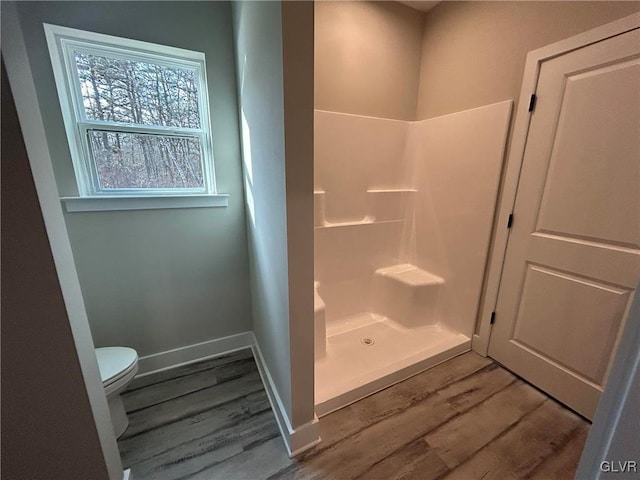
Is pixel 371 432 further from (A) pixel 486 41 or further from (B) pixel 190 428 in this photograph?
(A) pixel 486 41

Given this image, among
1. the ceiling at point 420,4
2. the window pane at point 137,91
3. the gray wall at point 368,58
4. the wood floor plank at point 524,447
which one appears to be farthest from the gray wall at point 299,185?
the ceiling at point 420,4

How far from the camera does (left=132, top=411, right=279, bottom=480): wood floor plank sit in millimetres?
1142

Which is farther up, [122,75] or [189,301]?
[122,75]

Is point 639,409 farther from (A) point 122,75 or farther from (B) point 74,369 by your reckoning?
(A) point 122,75

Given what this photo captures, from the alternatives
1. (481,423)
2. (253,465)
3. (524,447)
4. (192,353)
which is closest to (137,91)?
(192,353)

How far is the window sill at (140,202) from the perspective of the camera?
4.58ft

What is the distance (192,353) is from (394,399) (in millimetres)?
1460

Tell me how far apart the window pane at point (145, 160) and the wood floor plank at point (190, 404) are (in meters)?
1.37

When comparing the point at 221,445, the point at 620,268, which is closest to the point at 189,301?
the point at 221,445

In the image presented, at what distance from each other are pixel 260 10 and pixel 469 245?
1935mm

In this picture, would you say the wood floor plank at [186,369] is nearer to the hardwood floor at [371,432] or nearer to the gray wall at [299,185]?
the hardwood floor at [371,432]

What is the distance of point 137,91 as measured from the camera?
4.98 feet

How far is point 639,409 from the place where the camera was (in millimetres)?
582

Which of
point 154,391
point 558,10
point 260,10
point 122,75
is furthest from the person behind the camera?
point 154,391
